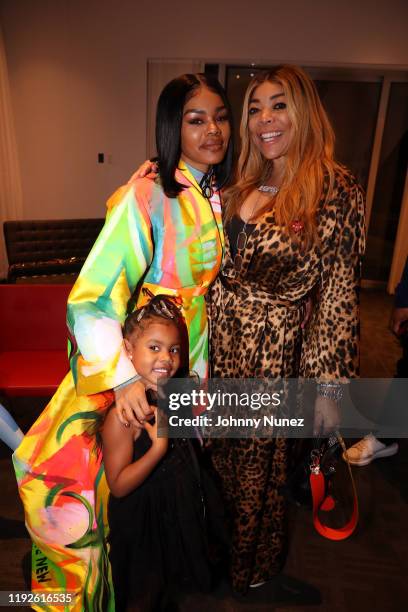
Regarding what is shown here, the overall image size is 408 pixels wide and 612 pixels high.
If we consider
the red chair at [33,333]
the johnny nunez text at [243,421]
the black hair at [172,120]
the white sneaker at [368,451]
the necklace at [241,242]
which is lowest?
the white sneaker at [368,451]

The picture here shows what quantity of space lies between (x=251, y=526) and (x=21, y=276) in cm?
357

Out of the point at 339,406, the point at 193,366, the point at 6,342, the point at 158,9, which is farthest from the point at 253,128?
the point at 158,9

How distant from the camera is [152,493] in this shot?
4.37ft

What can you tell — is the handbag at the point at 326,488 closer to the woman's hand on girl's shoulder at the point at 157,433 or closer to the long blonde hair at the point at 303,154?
the woman's hand on girl's shoulder at the point at 157,433

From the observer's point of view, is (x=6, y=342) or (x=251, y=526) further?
(x=6, y=342)

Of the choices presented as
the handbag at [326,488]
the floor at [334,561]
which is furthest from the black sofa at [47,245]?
the handbag at [326,488]

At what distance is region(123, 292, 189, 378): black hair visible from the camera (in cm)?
117

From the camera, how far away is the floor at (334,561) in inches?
70.1

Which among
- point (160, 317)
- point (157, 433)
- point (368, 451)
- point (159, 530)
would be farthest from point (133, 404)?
point (368, 451)

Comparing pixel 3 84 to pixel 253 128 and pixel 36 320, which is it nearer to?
pixel 36 320

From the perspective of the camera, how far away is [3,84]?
554 cm

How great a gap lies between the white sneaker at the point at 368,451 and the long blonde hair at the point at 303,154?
1752mm

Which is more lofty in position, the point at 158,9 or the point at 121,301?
the point at 158,9

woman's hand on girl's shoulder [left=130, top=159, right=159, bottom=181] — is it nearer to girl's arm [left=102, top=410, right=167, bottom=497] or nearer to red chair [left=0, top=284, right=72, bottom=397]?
girl's arm [left=102, top=410, right=167, bottom=497]
